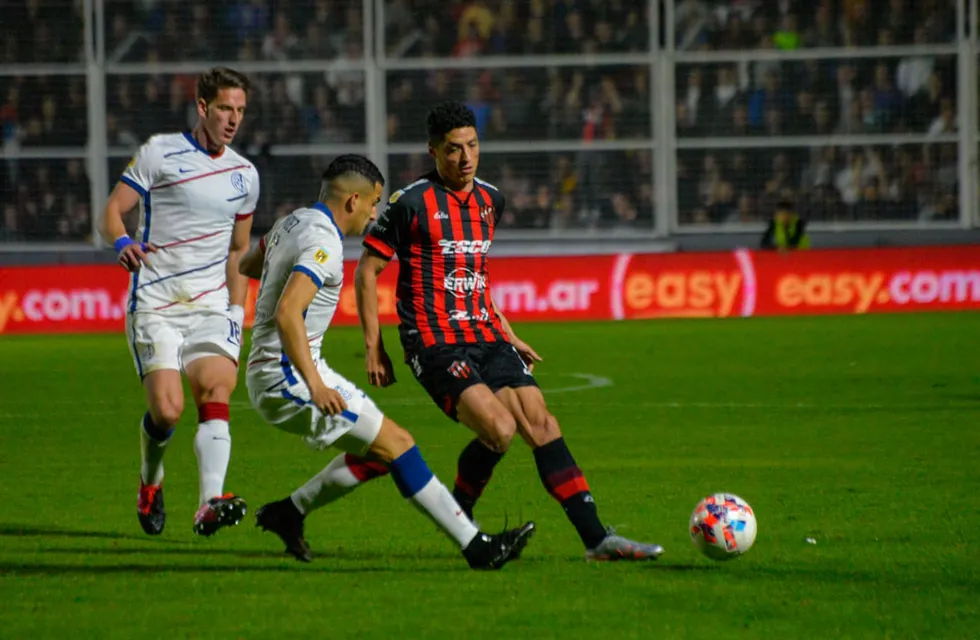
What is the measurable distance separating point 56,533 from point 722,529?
120 inches

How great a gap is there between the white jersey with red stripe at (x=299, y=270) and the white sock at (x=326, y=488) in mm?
479

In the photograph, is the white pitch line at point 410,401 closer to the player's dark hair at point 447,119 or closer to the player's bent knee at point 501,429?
the player's dark hair at point 447,119

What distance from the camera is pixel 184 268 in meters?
7.25

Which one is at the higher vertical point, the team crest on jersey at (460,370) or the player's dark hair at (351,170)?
the player's dark hair at (351,170)

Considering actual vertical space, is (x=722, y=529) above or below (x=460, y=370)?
below

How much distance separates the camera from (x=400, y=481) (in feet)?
19.6

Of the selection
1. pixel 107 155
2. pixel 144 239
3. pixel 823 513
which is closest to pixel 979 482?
pixel 823 513

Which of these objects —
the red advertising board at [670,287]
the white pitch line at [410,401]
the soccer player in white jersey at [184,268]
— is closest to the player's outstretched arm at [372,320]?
the soccer player in white jersey at [184,268]

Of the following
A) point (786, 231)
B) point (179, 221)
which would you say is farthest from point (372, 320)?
point (786, 231)

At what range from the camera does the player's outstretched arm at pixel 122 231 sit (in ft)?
22.3

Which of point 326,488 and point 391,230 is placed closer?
point 326,488

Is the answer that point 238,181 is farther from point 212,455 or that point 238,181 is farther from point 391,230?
point 212,455

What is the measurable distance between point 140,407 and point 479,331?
6.72m

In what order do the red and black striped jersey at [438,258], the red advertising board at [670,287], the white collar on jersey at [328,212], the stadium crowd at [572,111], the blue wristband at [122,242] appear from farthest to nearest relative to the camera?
1. the stadium crowd at [572,111]
2. the red advertising board at [670,287]
3. the blue wristband at [122,242]
4. the red and black striped jersey at [438,258]
5. the white collar on jersey at [328,212]
